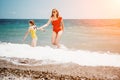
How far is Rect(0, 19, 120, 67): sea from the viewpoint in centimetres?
537

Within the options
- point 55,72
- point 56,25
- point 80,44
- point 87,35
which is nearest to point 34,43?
point 56,25

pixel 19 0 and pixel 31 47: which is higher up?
pixel 19 0

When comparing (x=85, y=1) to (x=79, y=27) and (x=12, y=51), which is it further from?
(x=12, y=51)

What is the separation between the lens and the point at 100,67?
4996 mm

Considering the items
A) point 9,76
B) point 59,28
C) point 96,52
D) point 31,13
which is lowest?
point 9,76

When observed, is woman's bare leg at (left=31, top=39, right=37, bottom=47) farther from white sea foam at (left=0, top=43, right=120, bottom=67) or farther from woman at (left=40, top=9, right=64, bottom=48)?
woman at (left=40, top=9, right=64, bottom=48)

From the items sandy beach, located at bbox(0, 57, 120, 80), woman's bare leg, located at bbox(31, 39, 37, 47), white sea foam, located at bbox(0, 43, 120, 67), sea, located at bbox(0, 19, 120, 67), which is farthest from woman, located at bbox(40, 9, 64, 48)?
sandy beach, located at bbox(0, 57, 120, 80)

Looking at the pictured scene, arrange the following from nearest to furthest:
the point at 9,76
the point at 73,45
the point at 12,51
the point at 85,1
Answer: the point at 9,76, the point at 85,1, the point at 73,45, the point at 12,51

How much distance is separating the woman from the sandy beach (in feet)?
2.25

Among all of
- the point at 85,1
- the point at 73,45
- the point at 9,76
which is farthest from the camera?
the point at 73,45

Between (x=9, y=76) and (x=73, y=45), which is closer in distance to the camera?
(x=9, y=76)

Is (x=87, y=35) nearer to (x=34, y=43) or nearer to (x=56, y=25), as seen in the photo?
(x=56, y=25)

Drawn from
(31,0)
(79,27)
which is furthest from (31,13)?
(79,27)

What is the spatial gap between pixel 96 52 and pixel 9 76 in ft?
6.42
